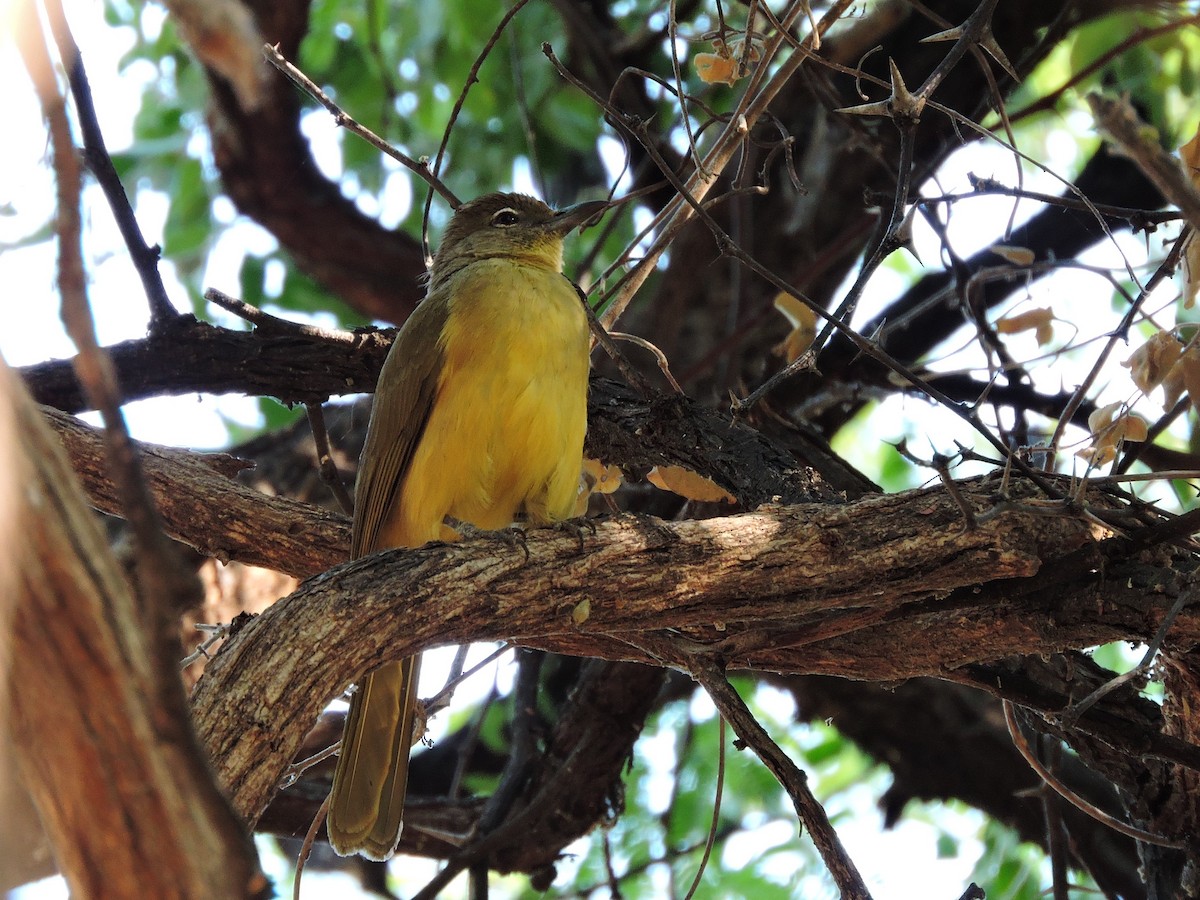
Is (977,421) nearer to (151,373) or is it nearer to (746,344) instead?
(151,373)

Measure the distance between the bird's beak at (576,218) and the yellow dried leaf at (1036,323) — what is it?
1.76m

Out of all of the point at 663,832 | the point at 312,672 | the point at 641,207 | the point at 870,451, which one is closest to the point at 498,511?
the point at 312,672

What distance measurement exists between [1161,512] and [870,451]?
486 cm

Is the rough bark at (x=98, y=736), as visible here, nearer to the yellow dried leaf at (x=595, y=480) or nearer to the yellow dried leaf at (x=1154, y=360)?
the yellow dried leaf at (x=1154, y=360)

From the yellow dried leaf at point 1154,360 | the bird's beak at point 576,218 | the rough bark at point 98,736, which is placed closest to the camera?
the rough bark at point 98,736

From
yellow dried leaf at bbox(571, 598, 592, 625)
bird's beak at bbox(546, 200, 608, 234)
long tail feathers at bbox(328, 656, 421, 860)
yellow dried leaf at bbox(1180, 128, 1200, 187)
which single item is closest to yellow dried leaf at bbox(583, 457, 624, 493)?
long tail feathers at bbox(328, 656, 421, 860)

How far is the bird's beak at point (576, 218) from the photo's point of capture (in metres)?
4.84

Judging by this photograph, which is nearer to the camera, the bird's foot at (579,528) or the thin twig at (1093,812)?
the bird's foot at (579,528)

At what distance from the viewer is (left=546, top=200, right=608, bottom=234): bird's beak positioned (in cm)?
484

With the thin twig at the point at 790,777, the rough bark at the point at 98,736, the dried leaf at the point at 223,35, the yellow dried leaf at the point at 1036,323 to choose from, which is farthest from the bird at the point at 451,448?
the dried leaf at the point at 223,35

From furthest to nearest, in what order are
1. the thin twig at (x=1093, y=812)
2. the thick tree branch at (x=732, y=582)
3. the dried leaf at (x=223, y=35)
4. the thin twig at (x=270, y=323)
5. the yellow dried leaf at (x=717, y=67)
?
the thin twig at (x=270, y=323), the yellow dried leaf at (x=717, y=67), the thin twig at (x=1093, y=812), the thick tree branch at (x=732, y=582), the dried leaf at (x=223, y=35)

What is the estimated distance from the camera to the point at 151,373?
4.18 m

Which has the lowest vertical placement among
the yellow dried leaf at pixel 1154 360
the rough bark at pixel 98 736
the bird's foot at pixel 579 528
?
the rough bark at pixel 98 736

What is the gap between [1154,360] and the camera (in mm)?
3127
